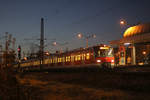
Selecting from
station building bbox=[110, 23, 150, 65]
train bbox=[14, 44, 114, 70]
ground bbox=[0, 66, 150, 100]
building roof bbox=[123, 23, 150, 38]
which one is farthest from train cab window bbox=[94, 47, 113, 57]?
building roof bbox=[123, 23, 150, 38]

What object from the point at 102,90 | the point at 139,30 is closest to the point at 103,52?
the point at 102,90

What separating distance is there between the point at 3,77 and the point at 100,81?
766 centimetres

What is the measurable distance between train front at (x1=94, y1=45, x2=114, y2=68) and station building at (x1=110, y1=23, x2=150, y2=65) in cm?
271

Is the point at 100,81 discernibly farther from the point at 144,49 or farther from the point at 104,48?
the point at 144,49

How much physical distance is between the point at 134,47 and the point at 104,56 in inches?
392

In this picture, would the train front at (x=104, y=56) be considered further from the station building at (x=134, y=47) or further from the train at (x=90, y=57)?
the station building at (x=134, y=47)

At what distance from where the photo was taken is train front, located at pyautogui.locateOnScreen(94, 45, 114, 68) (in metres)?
23.1

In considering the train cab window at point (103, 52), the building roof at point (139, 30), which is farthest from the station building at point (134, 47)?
the train cab window at point (103, 52)

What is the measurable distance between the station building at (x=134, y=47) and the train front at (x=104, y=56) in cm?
271

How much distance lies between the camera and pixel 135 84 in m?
13.4

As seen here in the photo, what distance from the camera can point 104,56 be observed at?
2350 cm

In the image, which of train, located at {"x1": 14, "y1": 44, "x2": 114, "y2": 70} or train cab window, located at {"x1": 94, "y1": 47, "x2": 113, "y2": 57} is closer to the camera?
train, located at {"x1": 14, "y1": 44, "x2": 114, "y2": 70}

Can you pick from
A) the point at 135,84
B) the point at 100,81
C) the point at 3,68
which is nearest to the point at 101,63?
the point at 100,81

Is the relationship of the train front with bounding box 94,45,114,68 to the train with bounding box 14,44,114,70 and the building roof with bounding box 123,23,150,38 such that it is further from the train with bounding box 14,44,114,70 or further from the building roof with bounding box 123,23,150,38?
the building roof with bounding box 123,23,150,38
